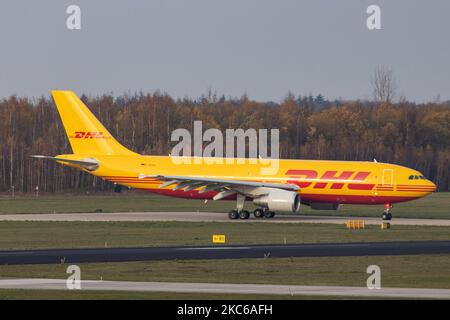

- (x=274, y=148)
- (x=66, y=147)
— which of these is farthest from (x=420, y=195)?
(x=66, y=147)

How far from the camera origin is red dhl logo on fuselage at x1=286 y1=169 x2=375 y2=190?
65312 mm

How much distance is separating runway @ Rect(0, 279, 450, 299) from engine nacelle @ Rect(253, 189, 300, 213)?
31.7 m

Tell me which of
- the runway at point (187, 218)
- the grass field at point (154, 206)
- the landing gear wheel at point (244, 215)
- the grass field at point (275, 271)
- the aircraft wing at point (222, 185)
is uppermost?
the aircraft wing at point (222, 185)

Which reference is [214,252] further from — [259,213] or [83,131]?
[83,131]

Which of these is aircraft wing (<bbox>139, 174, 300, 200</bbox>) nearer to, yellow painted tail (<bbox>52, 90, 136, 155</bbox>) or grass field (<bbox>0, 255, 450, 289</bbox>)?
yellow painted tail (<bbox>52, 90, 136, 155</bbox>)

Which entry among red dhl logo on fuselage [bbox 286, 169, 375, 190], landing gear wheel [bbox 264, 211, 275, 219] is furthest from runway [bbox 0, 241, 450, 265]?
landing gear wheel [bbox 264, 211, 275, 219]

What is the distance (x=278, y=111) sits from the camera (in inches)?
5591

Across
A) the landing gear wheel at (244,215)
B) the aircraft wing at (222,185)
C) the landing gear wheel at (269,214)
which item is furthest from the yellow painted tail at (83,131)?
the landing gear wheel at (269,214)

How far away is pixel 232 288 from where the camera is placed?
31.8m

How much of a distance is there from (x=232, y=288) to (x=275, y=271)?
211 inches

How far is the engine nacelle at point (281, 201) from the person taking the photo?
64500 millimetres

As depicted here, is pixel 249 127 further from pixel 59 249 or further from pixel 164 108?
pixel 59 249

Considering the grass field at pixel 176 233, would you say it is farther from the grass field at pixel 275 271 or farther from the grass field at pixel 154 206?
the grass field at pixel 154 206

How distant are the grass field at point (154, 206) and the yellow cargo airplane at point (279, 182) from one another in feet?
19.9
